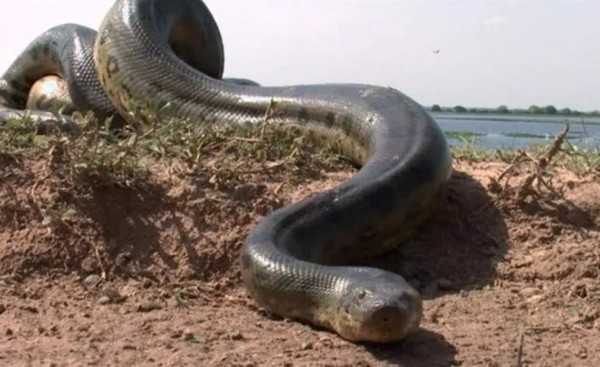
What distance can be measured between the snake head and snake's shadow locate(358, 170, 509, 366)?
34.3 inches

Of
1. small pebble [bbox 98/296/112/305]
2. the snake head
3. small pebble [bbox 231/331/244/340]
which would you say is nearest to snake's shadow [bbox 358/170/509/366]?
the snake head

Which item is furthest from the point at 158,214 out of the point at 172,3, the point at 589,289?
the point at 172,3

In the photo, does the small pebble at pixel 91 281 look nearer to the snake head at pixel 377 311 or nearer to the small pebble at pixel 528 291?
the snake head at pixel 377 311

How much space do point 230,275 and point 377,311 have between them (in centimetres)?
151

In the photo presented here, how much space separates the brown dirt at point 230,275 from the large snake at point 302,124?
6.7 inches

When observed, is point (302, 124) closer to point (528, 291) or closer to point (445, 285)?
point (445, 285)

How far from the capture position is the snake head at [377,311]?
4422mm

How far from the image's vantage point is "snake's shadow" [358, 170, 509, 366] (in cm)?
586

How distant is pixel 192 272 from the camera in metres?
5.73

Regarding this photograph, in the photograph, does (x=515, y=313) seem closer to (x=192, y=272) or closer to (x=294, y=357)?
(x=294, y=357)

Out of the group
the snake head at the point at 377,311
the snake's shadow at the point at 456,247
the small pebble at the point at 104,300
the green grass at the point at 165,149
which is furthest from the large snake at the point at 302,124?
the small pebble at the point at 104,300

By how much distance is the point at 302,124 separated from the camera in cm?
754

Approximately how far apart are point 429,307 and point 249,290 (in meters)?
0.95

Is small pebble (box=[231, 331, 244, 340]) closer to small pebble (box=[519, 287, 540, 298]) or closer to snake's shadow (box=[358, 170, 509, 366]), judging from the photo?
snake's shadow (box=[358, 170, 509, 366])
